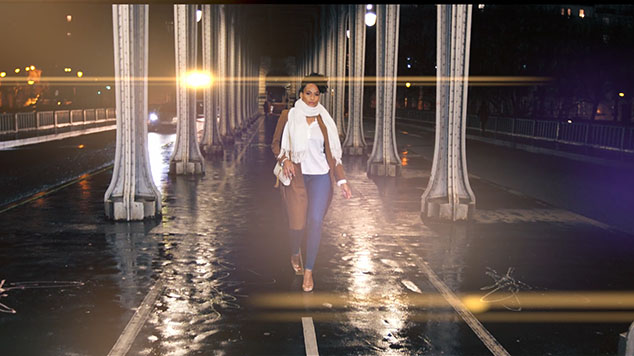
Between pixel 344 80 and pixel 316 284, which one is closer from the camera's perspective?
pixel 316 284

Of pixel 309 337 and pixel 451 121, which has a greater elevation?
pixel 451 121

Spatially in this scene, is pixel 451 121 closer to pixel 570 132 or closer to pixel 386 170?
pixel 386 170

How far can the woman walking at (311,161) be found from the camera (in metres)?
7.28

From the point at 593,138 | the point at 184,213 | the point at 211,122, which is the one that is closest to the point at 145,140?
the point at 184,213

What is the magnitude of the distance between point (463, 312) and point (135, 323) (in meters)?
3.03

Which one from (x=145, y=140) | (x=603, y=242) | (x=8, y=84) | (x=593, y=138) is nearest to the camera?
(x=603, y=242)

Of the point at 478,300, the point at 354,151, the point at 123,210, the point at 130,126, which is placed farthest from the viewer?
the point at 354,151

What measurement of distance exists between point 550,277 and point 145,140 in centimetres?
721

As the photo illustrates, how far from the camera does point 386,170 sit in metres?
18.9

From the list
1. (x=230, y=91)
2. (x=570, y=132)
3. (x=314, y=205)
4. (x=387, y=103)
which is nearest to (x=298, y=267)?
(x=314, y=205)

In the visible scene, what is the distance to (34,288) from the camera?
7211 millimetres

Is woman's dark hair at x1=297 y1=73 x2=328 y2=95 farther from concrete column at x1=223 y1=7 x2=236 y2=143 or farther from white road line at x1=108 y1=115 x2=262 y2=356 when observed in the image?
concrete column at x1=223 y1=7 x2=236 y2=143

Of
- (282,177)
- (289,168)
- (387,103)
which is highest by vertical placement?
(387,103)

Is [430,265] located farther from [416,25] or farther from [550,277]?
[416,25]
